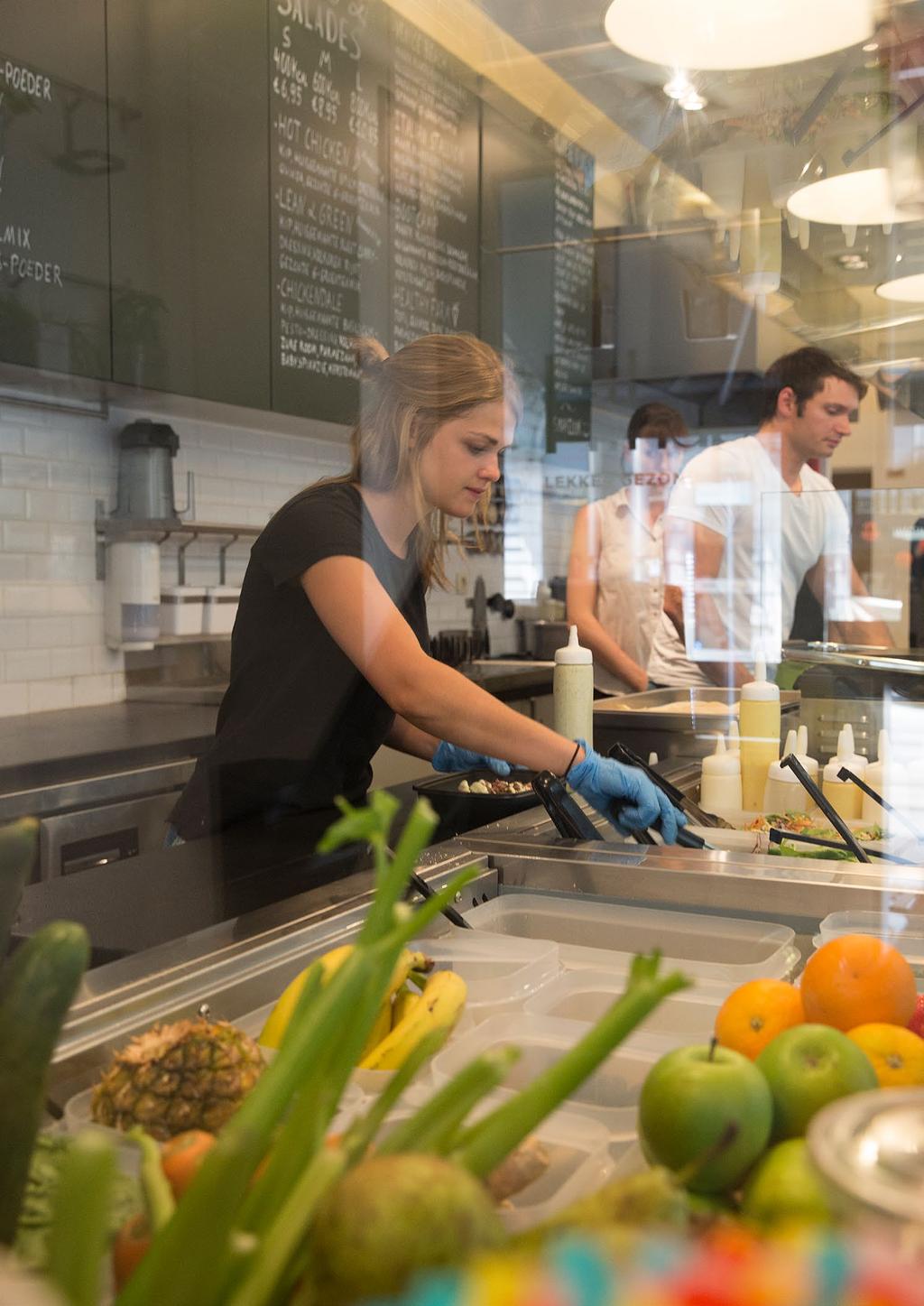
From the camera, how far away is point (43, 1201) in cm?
61

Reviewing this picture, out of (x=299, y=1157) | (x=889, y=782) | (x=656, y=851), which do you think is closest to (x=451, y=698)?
(x=656, y=851)

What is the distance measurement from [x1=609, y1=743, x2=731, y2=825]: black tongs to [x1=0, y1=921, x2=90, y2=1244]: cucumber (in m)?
1.22

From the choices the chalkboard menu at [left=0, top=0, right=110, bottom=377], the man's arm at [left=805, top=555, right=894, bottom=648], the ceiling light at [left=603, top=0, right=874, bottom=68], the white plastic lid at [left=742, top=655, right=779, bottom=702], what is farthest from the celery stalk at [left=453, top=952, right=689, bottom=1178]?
the man's arm at [left=805, top=555, right=894, bottom=648]

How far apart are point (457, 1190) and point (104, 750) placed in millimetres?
2238

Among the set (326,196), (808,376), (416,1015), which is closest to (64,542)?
(326,196)

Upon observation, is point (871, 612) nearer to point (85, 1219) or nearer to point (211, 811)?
point (211, 811)

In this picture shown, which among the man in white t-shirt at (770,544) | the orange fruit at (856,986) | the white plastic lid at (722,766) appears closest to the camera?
the orange fruit at (856,986)

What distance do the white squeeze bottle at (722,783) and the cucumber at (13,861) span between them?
4.68ft

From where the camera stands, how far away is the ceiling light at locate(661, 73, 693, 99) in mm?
2596

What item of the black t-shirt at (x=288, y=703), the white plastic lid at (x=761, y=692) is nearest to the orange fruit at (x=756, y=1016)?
the black t-shirt at (x=288, y=703)

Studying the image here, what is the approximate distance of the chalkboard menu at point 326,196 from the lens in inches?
130

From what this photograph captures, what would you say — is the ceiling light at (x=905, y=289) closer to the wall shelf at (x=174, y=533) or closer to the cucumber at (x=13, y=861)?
the wall shelf at (x=174, y=533)

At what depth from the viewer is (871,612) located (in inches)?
138

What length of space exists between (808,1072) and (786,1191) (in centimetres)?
11
